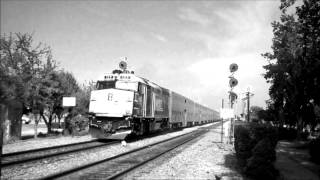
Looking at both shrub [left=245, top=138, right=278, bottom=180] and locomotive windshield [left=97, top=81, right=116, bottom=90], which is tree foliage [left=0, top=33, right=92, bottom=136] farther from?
shrub [left=245, top=138, right=278, bottom=180]

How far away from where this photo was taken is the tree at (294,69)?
60.4ft

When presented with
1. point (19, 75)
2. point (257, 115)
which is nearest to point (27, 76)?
point (19, 75)

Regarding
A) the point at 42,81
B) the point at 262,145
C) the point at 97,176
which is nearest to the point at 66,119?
the point at 42,81

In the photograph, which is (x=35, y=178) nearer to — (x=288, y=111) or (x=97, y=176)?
(x=97, y=176)

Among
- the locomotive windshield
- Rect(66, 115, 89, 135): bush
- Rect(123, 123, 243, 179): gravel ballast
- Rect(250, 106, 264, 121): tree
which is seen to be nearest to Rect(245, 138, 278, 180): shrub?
Rect(123, 123, 243, 179): gravel ballast

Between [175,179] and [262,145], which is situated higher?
[262,145]

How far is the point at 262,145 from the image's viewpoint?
9664 millimetres

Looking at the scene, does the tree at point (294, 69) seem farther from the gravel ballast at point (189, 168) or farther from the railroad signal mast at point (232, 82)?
the gravel ballast at point (189, 168)

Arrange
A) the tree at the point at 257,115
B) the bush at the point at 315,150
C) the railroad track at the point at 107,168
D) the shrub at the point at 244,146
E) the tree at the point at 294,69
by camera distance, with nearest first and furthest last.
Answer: the railroad track at the point at 107,168 < the shrub at the point at 244,146 < the bush at the point at 315,150 < the tree at the point at 294,69 < the tree at the point at 257,115

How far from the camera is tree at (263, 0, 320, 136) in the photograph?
18409 mm

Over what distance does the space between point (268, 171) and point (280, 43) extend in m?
18.4

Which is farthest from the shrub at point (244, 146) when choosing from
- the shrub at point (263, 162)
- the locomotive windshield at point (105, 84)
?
the locomotive windshield at point (105, 84)

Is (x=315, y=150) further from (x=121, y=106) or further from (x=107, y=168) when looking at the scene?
(x=121, y=106)

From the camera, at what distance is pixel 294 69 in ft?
75.2
